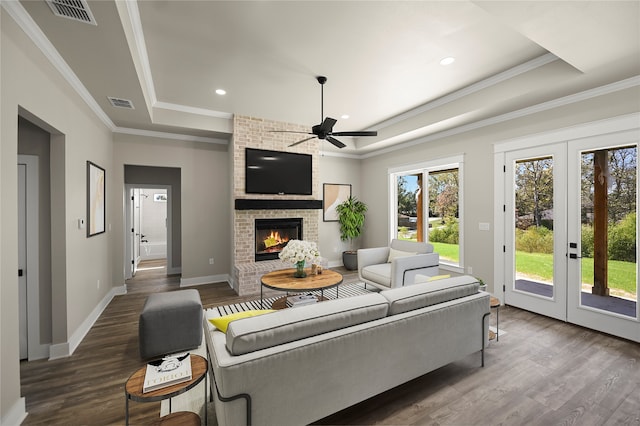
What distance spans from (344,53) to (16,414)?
3.94 m

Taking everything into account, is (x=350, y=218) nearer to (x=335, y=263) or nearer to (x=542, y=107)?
(x=335, y=263)

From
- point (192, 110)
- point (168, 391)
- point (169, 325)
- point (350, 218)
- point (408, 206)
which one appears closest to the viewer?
point (168, 391)

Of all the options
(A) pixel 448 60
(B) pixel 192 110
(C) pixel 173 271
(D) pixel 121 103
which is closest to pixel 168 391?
(D) pixel 121 103

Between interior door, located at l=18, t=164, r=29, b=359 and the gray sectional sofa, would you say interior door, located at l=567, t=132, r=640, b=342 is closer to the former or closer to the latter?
the gray sectional sofa

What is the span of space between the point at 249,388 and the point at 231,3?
273 cm

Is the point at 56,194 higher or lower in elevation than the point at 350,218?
higher

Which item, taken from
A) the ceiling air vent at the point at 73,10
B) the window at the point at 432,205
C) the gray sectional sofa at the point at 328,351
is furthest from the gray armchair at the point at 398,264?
the ceiling air vent at the point at 73,10

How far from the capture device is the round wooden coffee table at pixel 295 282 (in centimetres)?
314

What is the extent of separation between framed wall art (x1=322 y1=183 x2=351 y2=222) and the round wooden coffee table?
9.86 ft

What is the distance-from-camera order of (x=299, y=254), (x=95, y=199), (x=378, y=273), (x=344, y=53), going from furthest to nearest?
(x=378, y=273) → (x=95, y=199) → (x=299, y=254) → (x=344, y=53)

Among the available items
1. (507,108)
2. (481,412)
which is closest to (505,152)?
(507,108)

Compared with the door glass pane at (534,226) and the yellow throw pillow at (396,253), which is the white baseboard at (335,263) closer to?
the yellow throw pillow at (396,253)

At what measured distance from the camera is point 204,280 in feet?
17.5

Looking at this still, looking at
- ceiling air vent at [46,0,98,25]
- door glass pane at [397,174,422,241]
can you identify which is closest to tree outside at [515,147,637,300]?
door glass pane at [397,174,422,241]
